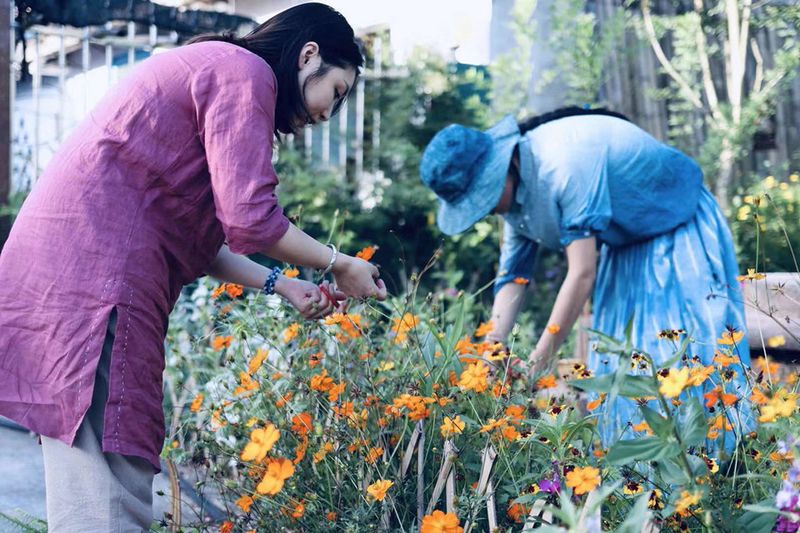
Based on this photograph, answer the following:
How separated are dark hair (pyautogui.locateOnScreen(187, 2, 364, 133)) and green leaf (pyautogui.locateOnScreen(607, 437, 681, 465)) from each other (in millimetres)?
840

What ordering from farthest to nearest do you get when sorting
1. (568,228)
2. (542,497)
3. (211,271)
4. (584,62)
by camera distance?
(584,62) < (568,228) < (211,271) < (542,497)

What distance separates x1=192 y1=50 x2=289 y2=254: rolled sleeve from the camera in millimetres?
1453

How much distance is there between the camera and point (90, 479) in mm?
1460

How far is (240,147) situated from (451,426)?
0.58 m

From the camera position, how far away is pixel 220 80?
4.92 feet

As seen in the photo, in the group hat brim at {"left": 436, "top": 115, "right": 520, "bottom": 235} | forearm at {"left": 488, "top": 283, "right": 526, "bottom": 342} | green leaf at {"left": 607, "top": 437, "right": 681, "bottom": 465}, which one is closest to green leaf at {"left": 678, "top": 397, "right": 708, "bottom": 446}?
green leaf at {"left": 607, "top": 437, "right": 681, "bottom": 465}

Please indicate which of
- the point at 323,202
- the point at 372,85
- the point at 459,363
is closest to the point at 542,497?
the point at 459,363

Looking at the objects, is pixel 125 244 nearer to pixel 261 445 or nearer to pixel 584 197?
pixel 261 445

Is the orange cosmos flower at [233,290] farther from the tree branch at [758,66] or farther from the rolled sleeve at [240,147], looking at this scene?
the tree branch at [758,66]

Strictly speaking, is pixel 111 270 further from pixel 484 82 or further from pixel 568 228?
pixel 484 82

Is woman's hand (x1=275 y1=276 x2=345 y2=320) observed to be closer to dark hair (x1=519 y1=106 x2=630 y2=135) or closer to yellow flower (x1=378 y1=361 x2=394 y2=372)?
yellow flower (x1=378 y1=361 x2=394 y2=372)

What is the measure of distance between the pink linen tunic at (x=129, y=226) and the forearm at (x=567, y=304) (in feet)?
3.73

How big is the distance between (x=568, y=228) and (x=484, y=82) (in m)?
3.61

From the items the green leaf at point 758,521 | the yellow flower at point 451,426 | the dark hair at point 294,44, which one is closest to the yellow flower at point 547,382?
the yellow flower at point 451,426
